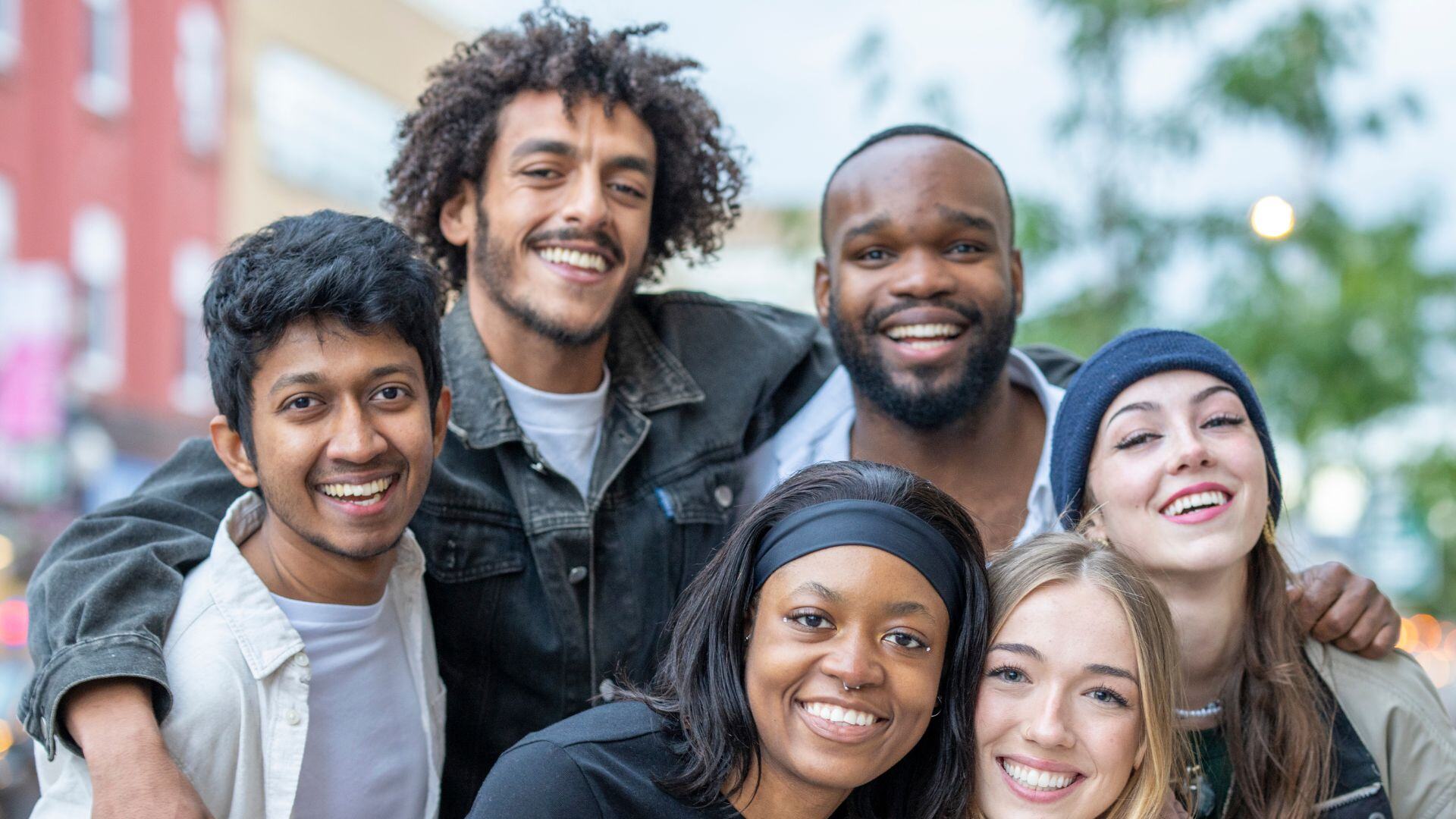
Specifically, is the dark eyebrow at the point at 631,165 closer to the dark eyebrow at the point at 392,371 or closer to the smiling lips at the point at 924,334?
the smiling lips at the point at 924,334

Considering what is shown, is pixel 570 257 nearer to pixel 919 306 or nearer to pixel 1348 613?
pixel 919 306

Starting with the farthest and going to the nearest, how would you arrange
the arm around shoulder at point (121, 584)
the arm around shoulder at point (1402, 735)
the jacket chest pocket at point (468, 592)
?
the jacket chest pocket at point (468, 592), the arm around shoulder at point (1402, 735), the arm around shoulder at point (121, 584)

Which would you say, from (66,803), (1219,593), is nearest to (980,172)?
(1219,593)

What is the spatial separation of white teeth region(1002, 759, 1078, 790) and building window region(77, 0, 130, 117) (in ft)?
52.5

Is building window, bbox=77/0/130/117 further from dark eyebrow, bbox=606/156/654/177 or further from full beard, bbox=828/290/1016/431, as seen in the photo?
full beard, bbox=828/290/1016/431

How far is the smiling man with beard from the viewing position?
4062mm

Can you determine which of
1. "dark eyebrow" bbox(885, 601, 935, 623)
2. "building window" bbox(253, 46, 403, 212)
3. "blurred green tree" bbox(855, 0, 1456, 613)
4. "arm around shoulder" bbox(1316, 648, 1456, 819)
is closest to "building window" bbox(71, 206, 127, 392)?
"building window" bbox(253, 46, 403, 212)

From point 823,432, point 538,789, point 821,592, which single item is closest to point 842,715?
point 821,592

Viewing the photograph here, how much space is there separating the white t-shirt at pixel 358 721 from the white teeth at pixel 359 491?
0.94ft

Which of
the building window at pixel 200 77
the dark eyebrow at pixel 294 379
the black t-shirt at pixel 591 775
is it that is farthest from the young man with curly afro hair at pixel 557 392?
the building window at pixel 200 77

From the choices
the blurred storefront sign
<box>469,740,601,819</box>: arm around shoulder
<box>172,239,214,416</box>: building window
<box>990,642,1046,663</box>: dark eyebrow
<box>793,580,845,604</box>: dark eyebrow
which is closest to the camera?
<box>469,740,601,819</box>: arm around shoulder

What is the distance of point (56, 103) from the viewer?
15.4 metres

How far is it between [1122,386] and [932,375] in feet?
2.34

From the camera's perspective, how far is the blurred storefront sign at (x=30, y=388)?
46.4 ft
